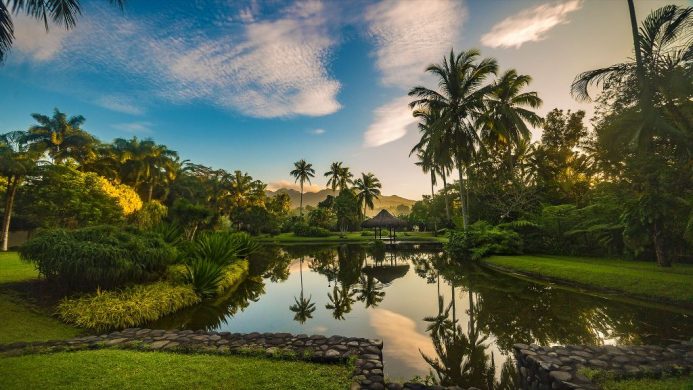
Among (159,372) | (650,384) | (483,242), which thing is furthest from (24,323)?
(483,242)

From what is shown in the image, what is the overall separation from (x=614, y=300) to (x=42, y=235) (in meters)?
16.6

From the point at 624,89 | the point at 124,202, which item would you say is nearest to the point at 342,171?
the point at 124,202

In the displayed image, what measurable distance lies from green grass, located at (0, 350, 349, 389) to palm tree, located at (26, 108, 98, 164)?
34.9m

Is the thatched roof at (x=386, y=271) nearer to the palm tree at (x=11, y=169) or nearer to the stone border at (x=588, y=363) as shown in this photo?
the stone border at (x=588, y=363)

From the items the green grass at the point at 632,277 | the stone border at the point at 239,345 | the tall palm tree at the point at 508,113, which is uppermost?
the tall palm tree at the point at 508,113

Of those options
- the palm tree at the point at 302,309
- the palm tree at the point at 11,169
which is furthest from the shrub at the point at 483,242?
the palm tree at the point at 11,169

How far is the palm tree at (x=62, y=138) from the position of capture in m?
29.6

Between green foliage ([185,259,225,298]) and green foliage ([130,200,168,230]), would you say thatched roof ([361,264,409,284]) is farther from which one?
green foliage ([130,200,168,230])

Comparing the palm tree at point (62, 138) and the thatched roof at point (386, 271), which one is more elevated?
the palm tree at point (62, 138)

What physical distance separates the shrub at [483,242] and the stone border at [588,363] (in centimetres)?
1282

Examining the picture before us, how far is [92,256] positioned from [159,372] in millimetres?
5411

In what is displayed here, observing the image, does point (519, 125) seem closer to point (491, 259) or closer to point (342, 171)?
point (491, 259)

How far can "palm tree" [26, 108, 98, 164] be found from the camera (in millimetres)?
29625

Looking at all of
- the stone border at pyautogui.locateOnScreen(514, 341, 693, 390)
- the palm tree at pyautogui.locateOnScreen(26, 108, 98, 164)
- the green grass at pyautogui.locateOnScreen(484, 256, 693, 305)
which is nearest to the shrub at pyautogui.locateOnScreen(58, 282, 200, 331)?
the stone border at pyautogui.locateOnScreen(514, 341, 693, 390)
